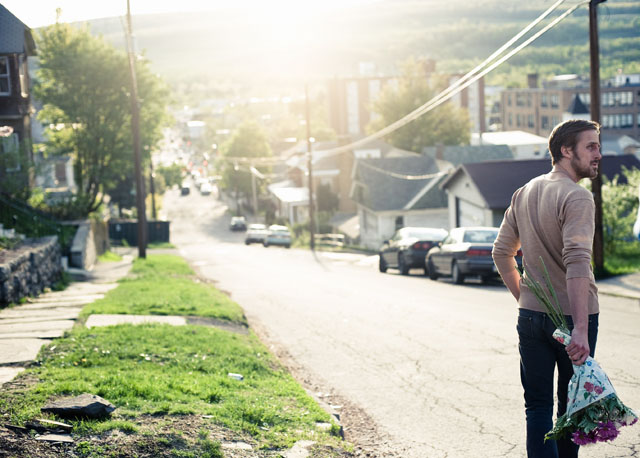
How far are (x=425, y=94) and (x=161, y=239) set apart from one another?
45116 millimetres

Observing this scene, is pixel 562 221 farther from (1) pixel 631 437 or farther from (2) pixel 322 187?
(2) pixel 322 187

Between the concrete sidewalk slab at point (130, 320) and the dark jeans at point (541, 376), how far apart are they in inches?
303

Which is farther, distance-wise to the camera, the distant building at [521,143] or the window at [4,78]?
the distant building at [521,143]

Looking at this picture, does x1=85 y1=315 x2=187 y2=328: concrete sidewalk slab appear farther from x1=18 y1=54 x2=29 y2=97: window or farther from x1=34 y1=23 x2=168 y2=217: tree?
Result: x1=34 y1=23 x2=168 y2=217: tree

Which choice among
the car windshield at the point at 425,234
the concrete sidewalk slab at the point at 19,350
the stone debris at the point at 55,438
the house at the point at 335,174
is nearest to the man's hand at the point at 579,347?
the stone debris at the point at 55,438

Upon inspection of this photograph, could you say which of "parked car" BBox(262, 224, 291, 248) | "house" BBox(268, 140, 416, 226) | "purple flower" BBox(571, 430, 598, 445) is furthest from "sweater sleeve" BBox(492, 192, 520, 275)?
"house" BBox(268, 140, 416, 226)

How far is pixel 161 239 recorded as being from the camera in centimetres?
6066

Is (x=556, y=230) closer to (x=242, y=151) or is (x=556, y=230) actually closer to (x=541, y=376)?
(x=541, y=376)

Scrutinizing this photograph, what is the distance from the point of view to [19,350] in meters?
9.11

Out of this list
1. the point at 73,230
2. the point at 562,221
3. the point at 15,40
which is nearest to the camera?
the point at 562,221

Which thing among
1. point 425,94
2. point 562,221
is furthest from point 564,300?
point 425,94

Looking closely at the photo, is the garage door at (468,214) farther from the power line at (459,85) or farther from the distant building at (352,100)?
the distant building at (352,100)

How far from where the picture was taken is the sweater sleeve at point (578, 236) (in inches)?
177

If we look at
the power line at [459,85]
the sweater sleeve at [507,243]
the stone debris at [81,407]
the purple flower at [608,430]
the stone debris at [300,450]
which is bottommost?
the stone debris at [300,450]
